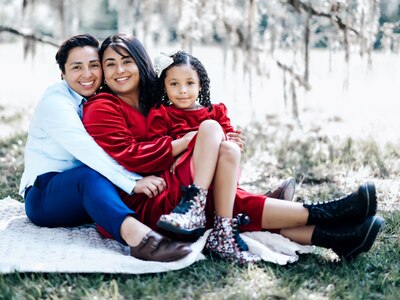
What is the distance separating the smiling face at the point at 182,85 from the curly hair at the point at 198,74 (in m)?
0.03

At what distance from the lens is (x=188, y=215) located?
9.45 feet

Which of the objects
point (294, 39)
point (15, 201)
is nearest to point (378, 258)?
point (15, 201)

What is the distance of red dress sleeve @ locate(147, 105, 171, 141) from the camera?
3256 mm

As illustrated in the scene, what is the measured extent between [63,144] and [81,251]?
0.55 m

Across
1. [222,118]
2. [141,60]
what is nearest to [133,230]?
[222,118]

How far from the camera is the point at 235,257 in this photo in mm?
2977

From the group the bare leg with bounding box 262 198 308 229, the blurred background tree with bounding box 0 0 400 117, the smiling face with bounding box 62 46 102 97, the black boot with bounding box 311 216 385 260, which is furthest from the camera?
the blurred background tree with bounding box 0 0 400 117

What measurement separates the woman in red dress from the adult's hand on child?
3 cm

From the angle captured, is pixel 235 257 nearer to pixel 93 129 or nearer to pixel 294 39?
pixel 93 129

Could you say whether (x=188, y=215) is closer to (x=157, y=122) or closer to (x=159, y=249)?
(x=159, y=249)

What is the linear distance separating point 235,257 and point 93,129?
37.1 inches

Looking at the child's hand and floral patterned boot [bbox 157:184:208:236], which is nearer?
floral patterned boot [bbox 157:184:208:236]

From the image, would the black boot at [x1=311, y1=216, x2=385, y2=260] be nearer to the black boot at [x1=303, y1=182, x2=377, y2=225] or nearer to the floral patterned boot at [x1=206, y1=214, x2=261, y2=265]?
the black boot at [x1=303, y1=182, x2=377, y2=225]

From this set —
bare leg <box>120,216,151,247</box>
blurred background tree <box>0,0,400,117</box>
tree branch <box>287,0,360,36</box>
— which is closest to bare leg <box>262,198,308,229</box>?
bare leg <box>120,216,151,247</box>
